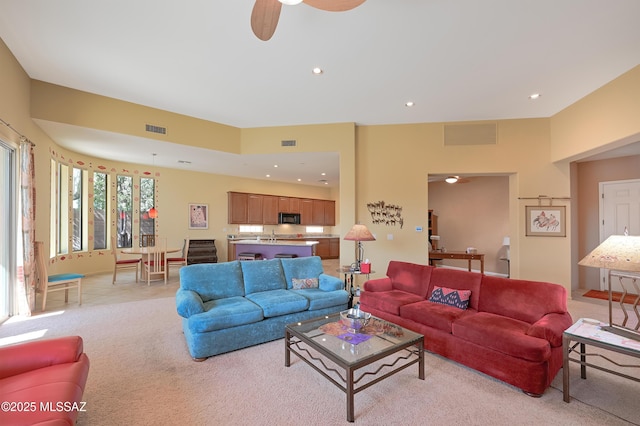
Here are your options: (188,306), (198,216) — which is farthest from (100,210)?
(188,306)

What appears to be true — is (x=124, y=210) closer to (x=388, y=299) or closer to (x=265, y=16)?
(x=265, y=16)

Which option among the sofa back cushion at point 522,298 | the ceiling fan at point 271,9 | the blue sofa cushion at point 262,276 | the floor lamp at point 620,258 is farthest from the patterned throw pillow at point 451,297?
the ceiling fan at point 271,9

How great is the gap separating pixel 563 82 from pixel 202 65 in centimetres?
512

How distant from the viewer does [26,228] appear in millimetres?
4016

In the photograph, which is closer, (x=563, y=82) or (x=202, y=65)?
(x=202, y=65)

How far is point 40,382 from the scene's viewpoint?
1582 millimetres

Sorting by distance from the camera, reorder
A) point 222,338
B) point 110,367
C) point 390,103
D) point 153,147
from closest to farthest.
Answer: point 110,367, point 222,338, point 390,103, point 153,147

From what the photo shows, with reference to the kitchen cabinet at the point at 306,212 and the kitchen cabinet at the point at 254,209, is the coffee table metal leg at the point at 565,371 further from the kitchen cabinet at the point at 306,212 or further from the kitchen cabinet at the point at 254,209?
the kitchen cabinet at the point at 306,212

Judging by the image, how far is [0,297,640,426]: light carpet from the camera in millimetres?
1962

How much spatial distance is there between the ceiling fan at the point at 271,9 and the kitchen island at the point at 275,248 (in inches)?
192

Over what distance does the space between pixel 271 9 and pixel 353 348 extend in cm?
278

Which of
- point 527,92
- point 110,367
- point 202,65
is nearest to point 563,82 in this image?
point 527,92

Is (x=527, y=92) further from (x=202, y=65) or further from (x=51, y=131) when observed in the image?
(x=51, y=131)

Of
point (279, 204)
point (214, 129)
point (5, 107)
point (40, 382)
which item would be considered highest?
point (214, 129)
